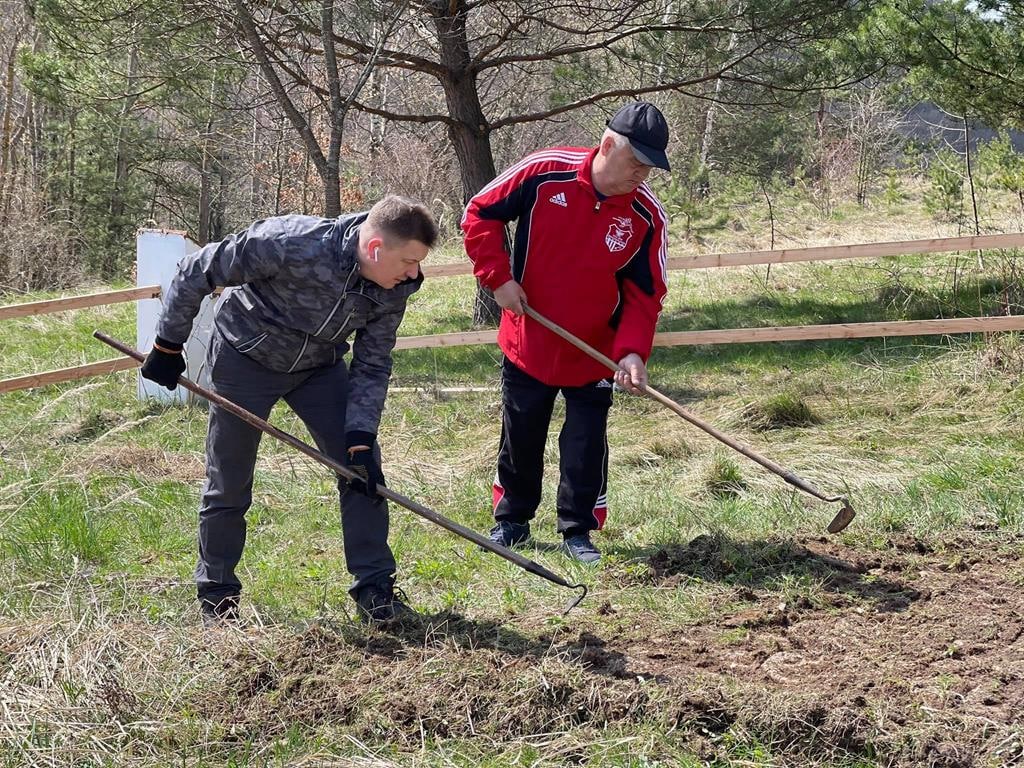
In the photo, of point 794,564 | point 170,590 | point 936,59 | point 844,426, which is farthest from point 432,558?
point 936,59

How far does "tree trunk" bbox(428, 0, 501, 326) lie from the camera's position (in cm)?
1027

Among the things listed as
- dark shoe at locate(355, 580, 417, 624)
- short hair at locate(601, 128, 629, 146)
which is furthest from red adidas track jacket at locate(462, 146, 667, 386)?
dark shoe at locate(355, 580, 417, 624)

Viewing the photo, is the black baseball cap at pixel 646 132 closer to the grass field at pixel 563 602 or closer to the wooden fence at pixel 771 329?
the grass field at pixel 563 602

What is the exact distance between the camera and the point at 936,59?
9242mm

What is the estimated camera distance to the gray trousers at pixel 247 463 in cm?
385

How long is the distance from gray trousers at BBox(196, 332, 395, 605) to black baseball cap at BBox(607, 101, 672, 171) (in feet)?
4.81

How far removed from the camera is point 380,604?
3836 millimetres

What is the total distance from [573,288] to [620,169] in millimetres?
562

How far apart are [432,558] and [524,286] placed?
4.09 feet

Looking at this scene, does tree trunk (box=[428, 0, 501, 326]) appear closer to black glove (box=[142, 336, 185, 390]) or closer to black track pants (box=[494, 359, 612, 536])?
black track pants (box=[494, 359, 612, 536])

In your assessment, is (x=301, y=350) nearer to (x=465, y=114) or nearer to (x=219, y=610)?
(x=219, y=610)

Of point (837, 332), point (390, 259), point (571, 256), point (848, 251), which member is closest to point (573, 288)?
point (571, 256)

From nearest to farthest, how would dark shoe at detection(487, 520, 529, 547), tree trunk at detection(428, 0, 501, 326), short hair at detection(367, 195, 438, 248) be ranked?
1. short hair at detection(367, 195, 438, 248)
2. dark shoe at detection(487, 520, 529, 547)
3. tree trunk at detection(428, 0, 501, 326)

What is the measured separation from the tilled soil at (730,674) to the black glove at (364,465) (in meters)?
0.49
